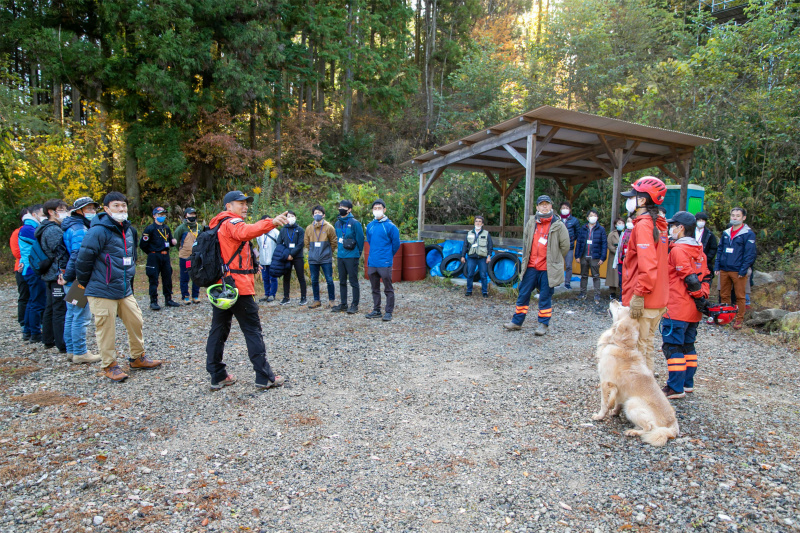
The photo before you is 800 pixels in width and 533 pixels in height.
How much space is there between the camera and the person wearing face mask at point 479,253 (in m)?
9.72

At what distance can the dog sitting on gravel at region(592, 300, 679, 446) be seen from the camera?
3.51m

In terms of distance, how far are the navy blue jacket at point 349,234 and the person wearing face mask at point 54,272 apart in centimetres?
394

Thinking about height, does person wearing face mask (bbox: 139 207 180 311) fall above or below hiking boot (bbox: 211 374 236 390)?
above

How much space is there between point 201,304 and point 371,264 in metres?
3.89

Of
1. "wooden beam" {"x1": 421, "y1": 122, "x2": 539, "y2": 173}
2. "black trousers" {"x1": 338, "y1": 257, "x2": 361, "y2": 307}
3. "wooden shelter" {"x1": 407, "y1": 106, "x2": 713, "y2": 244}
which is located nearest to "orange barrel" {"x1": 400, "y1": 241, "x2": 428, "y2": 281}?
"wooden shelter" {"x1": 407, "y1": 106, "x2": 713, "y2": 244}

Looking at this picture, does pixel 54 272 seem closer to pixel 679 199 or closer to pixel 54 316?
pixel 54 316

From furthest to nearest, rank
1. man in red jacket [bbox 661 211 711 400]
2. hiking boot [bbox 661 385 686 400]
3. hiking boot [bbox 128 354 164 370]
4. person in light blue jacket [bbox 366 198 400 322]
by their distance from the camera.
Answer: person in light blue jacket [bbox 366 198 400 322], hiking boot [bbox 128 354 164 370], hiking boot [bbox 661 385 686 400], man in red jacket [bbox 661 211 711 400]

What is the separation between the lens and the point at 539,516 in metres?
2.71

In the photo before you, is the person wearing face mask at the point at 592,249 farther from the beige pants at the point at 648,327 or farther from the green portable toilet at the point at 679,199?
the beige pants at the point at 648,327

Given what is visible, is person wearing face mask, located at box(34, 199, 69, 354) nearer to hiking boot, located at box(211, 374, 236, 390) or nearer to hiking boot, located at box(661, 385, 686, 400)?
hiking boot, located at box(211, 374, 236, 390)

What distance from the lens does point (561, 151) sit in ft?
36.7

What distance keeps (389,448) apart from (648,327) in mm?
2501

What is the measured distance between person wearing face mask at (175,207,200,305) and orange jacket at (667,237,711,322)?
26.6 ft

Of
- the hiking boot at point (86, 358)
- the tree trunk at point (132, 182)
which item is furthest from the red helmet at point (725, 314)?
the tree trunk at point (132, 182)
